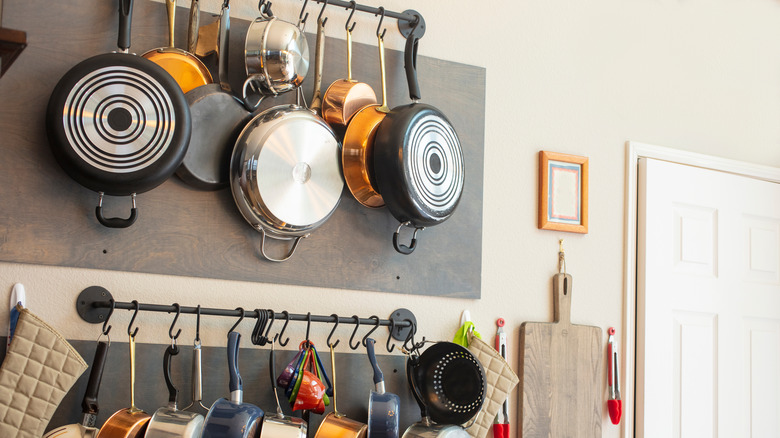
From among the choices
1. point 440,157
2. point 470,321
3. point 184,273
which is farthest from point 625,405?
point 184,273

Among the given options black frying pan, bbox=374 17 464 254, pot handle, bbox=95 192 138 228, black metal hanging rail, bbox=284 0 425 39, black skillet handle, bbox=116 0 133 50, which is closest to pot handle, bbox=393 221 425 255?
black frying pan, bbox=374 17 464 254

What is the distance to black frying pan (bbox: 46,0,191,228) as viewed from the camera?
1.43 metres

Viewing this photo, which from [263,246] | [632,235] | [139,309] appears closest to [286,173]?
[263,246]

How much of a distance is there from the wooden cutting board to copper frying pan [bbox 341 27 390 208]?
22.4 inches

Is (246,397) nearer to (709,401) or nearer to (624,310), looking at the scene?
(624,310)

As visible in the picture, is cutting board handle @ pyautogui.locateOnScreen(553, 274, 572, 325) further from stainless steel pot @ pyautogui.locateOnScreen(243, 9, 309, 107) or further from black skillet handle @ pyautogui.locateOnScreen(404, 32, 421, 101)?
stainless steel pot @ pyautogui.locateOnScreen(243, 9, 309, 107)

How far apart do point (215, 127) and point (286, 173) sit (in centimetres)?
18

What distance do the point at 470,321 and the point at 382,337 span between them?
242mm

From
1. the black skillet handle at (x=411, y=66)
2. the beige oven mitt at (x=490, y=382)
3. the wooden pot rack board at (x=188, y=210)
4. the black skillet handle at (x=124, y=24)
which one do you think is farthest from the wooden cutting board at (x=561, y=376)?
the black skillet handle at (x=124, y=24)

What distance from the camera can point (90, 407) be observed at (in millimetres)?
1433

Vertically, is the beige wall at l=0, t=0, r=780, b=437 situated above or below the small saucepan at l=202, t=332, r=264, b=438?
above

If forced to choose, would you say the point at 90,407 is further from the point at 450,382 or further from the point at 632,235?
the point at 632,235

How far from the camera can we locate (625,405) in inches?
80.7

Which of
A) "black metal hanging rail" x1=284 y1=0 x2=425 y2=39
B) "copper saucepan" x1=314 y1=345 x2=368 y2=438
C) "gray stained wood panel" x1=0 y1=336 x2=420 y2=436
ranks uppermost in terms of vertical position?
"black metal hanging rail" x1=284 y1=0 x2=425 y2=39
